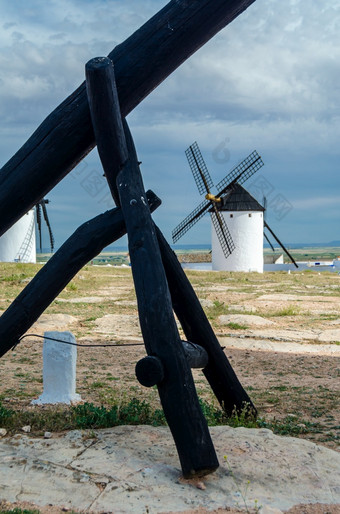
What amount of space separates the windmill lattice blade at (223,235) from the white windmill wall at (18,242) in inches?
442

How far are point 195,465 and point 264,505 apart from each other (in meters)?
0.51

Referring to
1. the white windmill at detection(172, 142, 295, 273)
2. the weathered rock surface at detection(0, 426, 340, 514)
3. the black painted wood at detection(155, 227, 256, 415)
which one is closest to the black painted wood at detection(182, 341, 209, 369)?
the black painted wood at detection(155, 227, 256, 415)

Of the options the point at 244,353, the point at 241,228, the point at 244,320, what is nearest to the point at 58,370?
the point at 244,353

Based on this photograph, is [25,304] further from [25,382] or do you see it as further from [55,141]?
[25,382]

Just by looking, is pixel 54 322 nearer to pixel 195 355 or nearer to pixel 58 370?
pixel 58 370

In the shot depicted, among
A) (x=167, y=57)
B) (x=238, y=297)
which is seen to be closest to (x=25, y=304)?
(x=167, y=57)

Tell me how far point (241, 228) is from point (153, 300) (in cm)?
2674

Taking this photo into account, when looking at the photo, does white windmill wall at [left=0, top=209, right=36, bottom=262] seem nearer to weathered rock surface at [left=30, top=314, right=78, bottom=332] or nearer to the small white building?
the small white building

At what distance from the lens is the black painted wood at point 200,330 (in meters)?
4.33

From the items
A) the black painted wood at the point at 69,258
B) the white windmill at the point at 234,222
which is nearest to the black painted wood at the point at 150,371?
the black painted wood at the point at 69,258

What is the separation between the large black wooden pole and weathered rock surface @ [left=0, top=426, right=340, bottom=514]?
1.93m

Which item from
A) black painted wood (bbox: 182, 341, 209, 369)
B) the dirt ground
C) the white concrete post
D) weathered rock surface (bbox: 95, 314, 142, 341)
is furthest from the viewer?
weathered rock surface (bbox: 95, 314, 142, 341)

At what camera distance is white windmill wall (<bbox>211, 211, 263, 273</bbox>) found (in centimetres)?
A: 2986

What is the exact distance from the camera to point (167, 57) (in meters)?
4.06
